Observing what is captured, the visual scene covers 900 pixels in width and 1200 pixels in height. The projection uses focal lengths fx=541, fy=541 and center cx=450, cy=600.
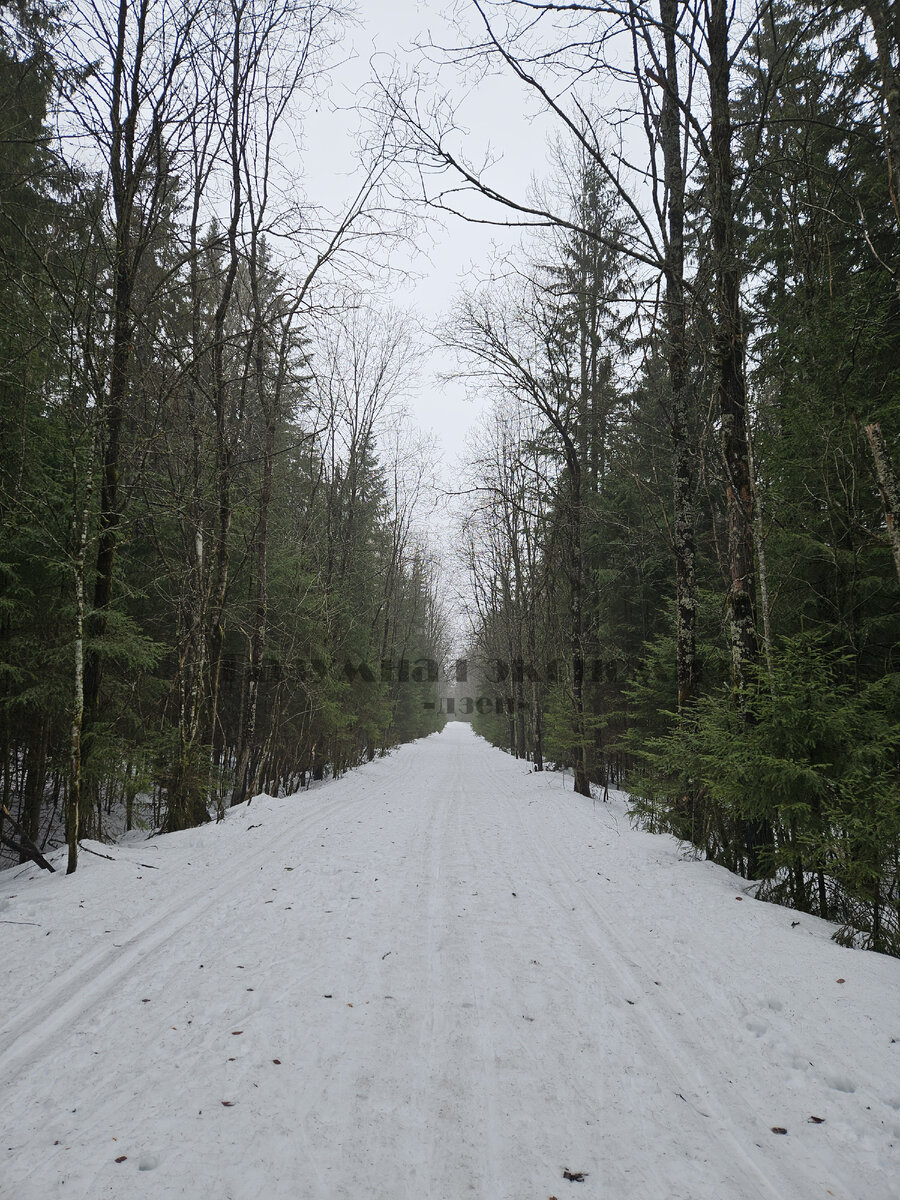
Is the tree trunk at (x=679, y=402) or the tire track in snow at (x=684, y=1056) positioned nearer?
the tire track in snow at (x=684, y=1056)

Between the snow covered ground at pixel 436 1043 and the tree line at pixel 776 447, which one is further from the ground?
the tree line at pixel 776 447

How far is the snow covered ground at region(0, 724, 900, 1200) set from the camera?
1.98m

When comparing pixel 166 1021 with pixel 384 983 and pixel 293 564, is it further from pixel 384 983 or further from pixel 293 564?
pixel 293 564

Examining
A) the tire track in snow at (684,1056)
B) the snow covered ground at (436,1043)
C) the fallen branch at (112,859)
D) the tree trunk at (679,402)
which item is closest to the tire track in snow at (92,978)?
the snow covered ground at (436,1043)

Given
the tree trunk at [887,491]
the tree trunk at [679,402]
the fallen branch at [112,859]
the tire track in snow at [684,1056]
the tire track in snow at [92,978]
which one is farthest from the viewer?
the tree trunk at [679,402]

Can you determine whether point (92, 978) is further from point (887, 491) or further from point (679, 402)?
point (679, 402)

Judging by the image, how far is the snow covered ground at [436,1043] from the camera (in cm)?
198

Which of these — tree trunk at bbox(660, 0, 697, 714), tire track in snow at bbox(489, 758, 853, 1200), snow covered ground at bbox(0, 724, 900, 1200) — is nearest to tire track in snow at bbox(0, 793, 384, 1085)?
snow covered ground at bbox(0, 724, 900, 1200)

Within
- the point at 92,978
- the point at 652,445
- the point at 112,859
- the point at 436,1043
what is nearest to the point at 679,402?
the point at 652,445

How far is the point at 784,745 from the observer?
14.2ft

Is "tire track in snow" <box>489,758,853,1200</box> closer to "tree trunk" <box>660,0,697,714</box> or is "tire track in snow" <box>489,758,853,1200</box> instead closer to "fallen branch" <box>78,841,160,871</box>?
"tree trunk" <box>660,0,697,714</box>

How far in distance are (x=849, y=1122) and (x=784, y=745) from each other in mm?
2539

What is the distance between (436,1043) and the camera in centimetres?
273

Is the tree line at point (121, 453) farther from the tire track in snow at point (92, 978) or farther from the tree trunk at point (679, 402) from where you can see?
the tree trunk at point (679, 402)
